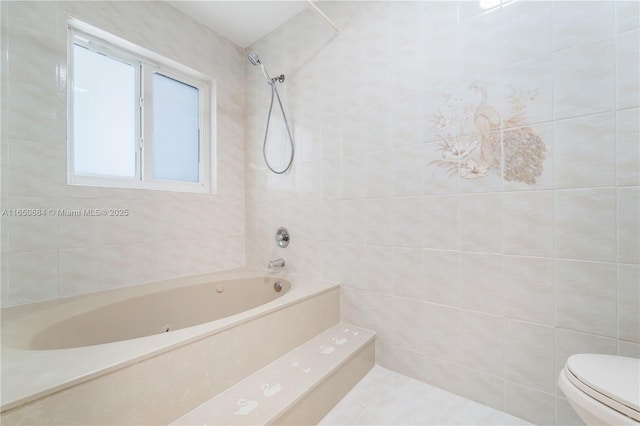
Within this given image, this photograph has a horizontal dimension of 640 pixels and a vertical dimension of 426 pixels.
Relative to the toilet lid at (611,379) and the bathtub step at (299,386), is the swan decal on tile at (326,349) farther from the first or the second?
the toilet lid at (611,379)

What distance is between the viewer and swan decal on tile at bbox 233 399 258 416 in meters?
0.91

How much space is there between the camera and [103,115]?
1619mm

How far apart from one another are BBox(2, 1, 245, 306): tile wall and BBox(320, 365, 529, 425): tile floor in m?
1.37

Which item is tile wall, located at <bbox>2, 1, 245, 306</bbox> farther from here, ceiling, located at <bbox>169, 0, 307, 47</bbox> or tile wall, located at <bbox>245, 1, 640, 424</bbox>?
tile wall, located at <bbox>245, 1, 640, 424</bbox>

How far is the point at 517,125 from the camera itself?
A: 1.13 meters

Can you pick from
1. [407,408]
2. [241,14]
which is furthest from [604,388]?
[241,14]

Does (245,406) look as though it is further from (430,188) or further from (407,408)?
(430,188)

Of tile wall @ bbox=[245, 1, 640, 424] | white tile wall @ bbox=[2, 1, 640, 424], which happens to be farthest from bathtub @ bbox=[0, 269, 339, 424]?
tile wall @ bbox=[245, 1, 640, 424]

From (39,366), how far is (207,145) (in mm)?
1705

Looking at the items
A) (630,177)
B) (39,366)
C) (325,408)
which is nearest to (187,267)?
(39,366)

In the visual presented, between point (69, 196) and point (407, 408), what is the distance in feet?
6.66

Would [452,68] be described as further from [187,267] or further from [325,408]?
[187,267]

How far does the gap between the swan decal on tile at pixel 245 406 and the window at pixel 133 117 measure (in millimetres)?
1487

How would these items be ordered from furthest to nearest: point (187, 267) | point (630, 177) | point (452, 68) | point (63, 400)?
point (187, 267) → point (452, 68) → point (630, 177) → point (63, 400)
